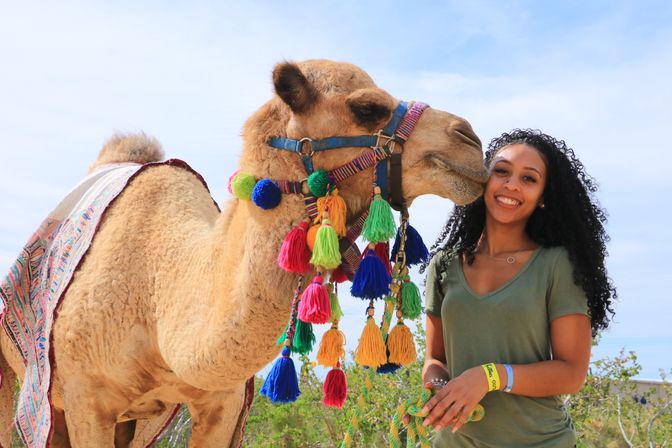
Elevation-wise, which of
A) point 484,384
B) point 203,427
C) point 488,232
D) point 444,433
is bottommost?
point 203,427

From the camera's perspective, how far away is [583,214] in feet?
9.17

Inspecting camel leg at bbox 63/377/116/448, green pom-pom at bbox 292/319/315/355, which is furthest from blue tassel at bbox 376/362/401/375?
camel leg at bbox 63/377/116/448

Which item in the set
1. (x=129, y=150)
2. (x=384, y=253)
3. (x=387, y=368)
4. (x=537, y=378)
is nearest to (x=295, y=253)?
(x=384, y=253)

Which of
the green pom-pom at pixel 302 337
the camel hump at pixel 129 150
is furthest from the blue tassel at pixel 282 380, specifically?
the camel hump at pixel 129 150

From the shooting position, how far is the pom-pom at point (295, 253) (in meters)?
2.66

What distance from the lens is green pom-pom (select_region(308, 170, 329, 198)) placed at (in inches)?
107

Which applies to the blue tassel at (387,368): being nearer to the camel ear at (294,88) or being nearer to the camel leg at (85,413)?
the camel ear at (294,88)

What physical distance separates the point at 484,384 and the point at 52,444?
2.63m

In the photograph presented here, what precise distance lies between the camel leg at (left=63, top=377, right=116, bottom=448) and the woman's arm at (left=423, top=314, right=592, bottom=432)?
1932 millimetres

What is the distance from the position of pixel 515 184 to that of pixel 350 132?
65 cm

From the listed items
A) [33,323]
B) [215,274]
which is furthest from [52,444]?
[215,274]

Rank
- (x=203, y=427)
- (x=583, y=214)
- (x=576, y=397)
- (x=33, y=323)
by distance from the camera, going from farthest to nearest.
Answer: (x=576, y=397) → (x=33, y=323) → (x=203, y=427) → (x=583, y=214)

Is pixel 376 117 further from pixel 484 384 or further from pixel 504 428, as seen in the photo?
pixel 504 428

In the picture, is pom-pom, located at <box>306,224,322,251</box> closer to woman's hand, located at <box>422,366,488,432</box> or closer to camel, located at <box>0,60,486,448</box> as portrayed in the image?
camel, located at <box>0,60,486,448</box>
